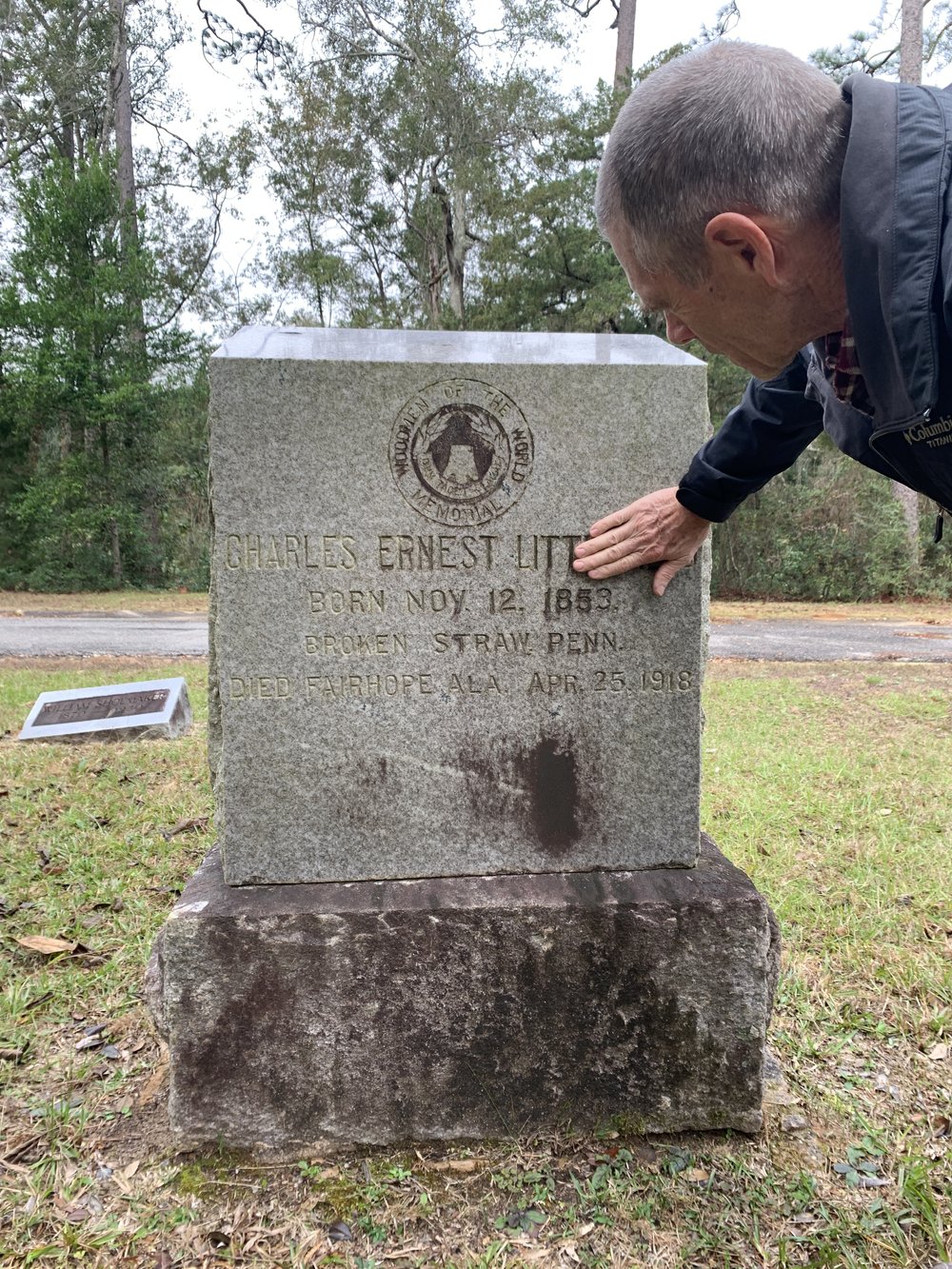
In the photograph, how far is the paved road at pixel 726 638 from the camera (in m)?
8.89

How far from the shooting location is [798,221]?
4.31 feet

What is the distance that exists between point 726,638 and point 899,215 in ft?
31.0

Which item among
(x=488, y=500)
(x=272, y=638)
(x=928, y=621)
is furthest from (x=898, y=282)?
(x=928, y=621)

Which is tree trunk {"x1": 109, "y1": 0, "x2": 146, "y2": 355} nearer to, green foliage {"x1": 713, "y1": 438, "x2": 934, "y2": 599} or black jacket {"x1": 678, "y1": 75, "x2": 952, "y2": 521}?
green foliage {"x1": 713, "y1": 438, "x2": 934, "y2": 599}

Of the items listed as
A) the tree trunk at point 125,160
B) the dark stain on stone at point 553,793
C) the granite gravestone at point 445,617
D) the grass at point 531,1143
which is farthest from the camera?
the tree trunk at point 125,160

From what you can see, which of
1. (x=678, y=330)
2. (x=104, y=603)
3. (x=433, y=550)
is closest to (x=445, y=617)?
(x=433, y=550)

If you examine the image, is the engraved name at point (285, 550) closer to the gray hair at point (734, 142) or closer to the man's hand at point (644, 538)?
the man's hand at point (644, 538)

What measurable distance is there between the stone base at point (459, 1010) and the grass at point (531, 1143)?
8cm

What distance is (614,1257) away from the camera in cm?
175

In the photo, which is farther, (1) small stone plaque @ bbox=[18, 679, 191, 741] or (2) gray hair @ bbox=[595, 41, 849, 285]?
(1) small stone plaque @ bbox=[18, 679, 191, 741]

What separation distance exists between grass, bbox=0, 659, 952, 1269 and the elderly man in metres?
1.49

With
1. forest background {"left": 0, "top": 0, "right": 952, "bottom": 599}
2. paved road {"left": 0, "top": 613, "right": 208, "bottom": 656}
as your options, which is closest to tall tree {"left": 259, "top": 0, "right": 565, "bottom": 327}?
forest background {"left": 0, "top": 0, "right": 952, "bottom": 599}

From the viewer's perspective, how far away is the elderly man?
121cm

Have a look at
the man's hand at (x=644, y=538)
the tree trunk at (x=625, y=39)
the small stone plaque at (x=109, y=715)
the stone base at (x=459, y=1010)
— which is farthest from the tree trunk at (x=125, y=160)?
the stone base at (x=459, y=1010)
